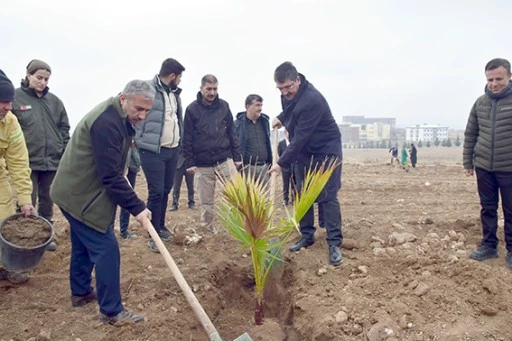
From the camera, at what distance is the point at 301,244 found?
5133 millimetres

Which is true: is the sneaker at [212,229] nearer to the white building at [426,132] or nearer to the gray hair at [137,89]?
the gray hair at [137,89]


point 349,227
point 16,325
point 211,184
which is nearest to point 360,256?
point 349,227

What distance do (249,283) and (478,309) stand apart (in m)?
2.19

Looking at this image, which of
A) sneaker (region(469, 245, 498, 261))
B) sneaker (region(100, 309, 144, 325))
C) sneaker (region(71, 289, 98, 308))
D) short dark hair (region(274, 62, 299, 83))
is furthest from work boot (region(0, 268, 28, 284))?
sneaker (region(469, 245, 498, 261))

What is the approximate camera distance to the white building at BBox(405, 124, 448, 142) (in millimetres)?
105238

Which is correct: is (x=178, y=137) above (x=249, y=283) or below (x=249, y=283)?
above

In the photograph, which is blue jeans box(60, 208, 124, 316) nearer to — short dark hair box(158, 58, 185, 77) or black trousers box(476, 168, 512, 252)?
short dark hair box(158, 58, 185, 77)

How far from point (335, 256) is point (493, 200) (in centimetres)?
172

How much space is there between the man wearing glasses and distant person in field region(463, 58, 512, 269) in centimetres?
141

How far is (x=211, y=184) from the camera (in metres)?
5.75

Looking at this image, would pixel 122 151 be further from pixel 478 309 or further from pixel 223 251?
pixel 478 309

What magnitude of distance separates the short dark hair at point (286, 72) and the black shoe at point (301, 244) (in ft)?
5.97

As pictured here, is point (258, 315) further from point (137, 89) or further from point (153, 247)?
point (137, 89)

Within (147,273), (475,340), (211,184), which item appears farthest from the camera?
(211,184)
